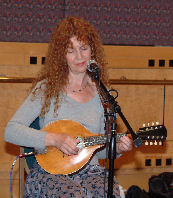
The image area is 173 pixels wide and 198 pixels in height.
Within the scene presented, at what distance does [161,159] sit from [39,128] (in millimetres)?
1769

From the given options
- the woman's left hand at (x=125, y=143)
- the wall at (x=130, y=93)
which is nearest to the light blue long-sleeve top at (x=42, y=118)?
→ the woman's left hand at (x=125, y=143)

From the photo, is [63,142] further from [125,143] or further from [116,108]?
[116,108]

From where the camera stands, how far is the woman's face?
2.56 metres

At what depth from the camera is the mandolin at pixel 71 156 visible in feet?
7.79

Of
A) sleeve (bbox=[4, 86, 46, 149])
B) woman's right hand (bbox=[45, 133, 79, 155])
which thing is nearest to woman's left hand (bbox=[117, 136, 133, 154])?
woman's right hand (bbox=[45, 133, 79, 155])

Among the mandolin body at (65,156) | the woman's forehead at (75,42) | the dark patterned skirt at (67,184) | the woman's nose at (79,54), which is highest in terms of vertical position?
the woman's forehead at (75,42)

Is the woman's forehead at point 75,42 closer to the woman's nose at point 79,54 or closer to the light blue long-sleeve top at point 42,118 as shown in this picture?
the woman's nose at point 79,54

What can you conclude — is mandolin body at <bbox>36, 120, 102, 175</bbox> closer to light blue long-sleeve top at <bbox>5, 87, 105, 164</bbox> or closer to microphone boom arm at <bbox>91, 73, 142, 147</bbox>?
light blue long-sleeve top at <bbox>5, 87, 105, 164</bbox>

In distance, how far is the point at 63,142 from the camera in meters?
2.34

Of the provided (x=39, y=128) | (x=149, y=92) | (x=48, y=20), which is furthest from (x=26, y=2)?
(x=39, y=128)

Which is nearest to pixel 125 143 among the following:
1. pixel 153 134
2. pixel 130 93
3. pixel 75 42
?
pixel 153 134

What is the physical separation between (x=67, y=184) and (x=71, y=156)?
0.23 m

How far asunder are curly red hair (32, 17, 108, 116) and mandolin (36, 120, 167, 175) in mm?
136

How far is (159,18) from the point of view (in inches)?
170
